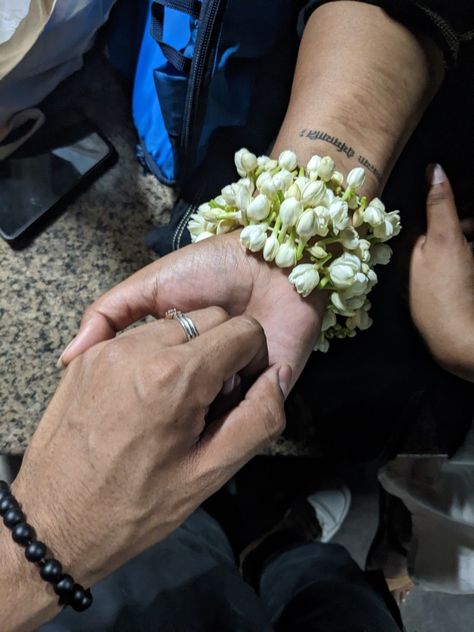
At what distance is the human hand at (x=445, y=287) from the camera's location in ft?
2.61

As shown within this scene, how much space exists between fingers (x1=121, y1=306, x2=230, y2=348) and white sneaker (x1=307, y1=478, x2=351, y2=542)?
770 mm

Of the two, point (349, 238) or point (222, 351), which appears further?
point (349, 238)

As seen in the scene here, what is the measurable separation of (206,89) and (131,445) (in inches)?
21.7

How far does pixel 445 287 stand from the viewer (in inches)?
31.9

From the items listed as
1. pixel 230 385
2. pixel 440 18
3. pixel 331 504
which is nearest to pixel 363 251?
pixel 230 385

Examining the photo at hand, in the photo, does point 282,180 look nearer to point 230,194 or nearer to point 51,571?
point 230,194

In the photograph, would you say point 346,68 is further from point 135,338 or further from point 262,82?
point 135,338

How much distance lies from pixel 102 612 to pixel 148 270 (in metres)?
0.40

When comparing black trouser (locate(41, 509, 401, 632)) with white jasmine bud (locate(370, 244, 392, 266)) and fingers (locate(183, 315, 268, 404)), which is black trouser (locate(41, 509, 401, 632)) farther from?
white jasmine bud (locate(370, 244, 392, 266))

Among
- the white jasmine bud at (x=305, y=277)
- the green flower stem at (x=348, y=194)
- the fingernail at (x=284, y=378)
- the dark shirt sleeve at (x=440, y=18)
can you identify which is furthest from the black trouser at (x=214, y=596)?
the dark shirt sleeve at (x=440, y=18)

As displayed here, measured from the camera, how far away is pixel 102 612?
65cm

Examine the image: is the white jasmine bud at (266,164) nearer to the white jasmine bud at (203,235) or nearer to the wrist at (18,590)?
the white jasmine bud at (203,235)

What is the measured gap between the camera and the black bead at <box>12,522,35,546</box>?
46cm

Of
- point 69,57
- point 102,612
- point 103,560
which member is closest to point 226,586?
point 102,612
